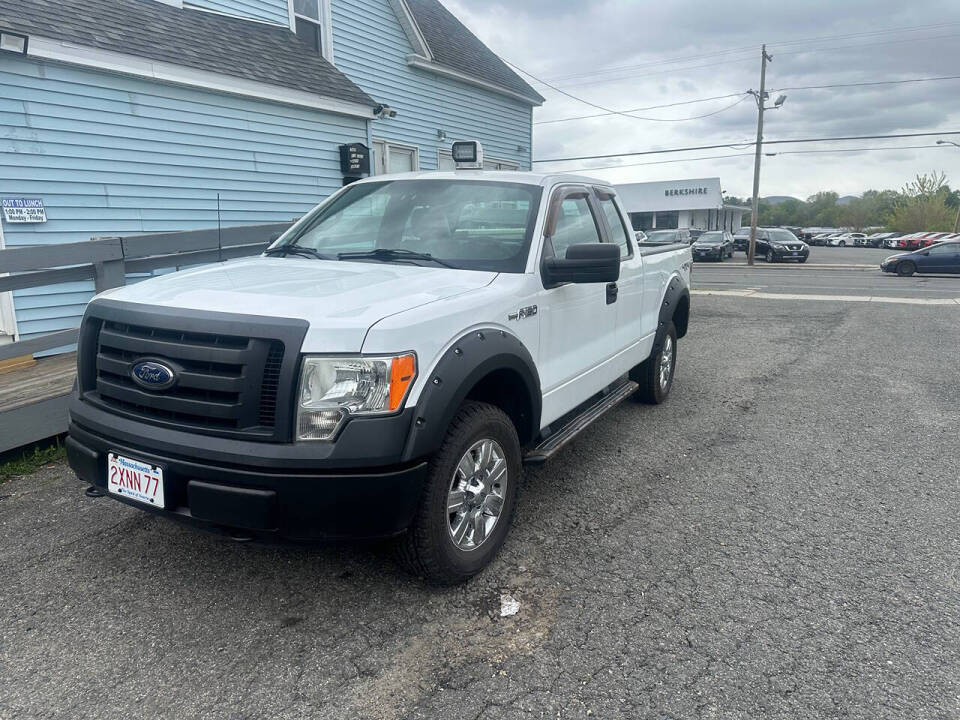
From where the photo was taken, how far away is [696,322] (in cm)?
1177

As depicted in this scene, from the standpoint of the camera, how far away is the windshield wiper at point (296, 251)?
13.2 ft

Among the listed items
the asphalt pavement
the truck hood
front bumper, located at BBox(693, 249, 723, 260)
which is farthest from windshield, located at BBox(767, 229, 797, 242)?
the truck hood

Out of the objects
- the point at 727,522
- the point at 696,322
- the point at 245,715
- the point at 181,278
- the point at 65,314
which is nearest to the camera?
the point at 245,715

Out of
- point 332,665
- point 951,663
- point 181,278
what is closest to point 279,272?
point 181,278

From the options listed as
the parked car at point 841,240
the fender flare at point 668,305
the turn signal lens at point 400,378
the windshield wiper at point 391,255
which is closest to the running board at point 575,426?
the fender flare at point 668,305

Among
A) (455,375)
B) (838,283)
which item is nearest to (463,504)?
(455,375)

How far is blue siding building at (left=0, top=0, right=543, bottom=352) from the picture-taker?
7.23m

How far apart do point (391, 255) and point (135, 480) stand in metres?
1.69

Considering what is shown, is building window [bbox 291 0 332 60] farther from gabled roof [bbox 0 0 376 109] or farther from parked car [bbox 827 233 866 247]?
parked car [bbox 827 233 866 247]

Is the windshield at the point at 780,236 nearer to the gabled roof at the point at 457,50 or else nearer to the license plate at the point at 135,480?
the gabled roof at the point at 457,50

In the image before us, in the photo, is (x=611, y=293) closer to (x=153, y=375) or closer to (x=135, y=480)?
(x=153, y=375)

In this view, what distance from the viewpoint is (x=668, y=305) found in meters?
5.98

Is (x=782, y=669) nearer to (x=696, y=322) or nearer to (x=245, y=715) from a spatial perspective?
(x=245, y=715)

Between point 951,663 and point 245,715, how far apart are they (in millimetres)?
2592
